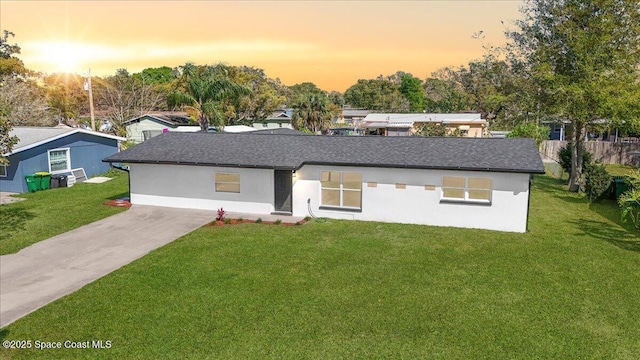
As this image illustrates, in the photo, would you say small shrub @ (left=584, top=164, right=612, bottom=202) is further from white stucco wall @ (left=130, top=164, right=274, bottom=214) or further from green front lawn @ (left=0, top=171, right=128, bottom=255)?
green front lawn @ (left=0, top=171, right=128, bottom=255)

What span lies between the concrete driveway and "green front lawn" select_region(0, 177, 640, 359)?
0.72 meters

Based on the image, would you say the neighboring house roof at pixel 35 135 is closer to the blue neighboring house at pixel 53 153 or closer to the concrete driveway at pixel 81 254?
the blue neighboring house at pixel 53 153

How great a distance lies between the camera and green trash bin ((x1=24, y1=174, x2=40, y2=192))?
24656 millimetres

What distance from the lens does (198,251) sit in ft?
46.9

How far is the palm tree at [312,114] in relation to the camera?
50.2m

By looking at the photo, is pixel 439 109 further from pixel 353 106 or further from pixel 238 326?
pixel 238 326

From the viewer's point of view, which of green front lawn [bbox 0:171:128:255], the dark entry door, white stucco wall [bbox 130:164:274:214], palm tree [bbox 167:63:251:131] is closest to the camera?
green front lawn [bbox 0:171:128:255]

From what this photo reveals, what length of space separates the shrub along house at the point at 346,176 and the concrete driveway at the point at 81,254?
5.70 feet

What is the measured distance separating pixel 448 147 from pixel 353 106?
4311 inches

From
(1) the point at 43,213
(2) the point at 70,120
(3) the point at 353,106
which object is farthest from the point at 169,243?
(3) the point at 353,106

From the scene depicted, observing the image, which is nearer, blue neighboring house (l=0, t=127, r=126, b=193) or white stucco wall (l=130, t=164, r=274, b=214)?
white stucco wall (l=130, t=164, r=274, b=214)

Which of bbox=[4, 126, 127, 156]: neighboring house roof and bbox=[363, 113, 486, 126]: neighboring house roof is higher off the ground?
bbox=[363, 113, 486, 126]: neighboring house roof

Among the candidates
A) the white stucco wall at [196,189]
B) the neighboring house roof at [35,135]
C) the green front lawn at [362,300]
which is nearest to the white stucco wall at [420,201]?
the green front lawn at [362,300]

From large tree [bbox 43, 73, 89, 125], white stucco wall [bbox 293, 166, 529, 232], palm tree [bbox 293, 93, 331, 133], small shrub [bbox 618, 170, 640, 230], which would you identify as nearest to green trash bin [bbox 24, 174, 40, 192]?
white stucco wall [bbox 293, 166, 529, 232]
